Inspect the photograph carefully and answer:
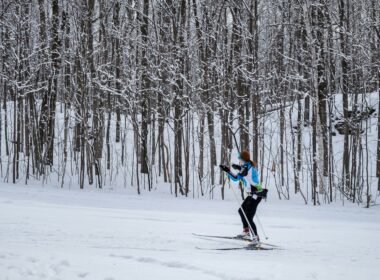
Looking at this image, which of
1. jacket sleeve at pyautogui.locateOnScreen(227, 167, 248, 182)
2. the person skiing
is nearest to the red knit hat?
the person skiing

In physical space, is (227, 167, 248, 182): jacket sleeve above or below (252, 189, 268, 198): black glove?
above

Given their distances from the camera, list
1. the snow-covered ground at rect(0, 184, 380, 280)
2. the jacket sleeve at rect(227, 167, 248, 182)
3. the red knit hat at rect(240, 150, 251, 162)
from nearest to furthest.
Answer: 1. the snow-covered ground at rect(0, 184, 380, 280)
2. the jacket sleeve at rect(227, 167, 248, 182)
3. the red knit hat at rect(240, 150, 251, 162)

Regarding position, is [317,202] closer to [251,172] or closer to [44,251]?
[251,172]

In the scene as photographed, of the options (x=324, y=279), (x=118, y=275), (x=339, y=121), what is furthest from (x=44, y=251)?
(x=339, y=121)

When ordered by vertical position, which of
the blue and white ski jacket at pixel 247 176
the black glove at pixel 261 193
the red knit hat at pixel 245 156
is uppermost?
the red knit hat at pixel 245 156

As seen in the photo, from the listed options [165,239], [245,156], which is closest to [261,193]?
[245,156]

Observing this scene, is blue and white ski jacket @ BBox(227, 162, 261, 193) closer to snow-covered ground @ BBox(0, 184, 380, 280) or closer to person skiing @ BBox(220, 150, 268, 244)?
person skiing @ BBox(220, 150, 268, 244)

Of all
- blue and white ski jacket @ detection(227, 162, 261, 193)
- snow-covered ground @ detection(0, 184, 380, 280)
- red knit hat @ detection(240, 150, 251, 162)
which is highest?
red knit hat @ detection(240, 150, 251, 162)

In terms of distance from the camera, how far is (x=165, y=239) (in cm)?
955

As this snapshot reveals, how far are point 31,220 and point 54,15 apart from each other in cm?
1282

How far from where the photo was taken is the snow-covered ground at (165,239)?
6.77m

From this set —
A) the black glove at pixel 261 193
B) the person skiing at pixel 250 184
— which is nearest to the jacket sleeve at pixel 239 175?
the person skiing at pixel 250 184

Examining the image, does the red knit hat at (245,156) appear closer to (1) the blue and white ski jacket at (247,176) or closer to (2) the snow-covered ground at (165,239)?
(1) the blue and white ski jacket at (247,176)

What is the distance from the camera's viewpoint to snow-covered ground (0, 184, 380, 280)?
677cm
